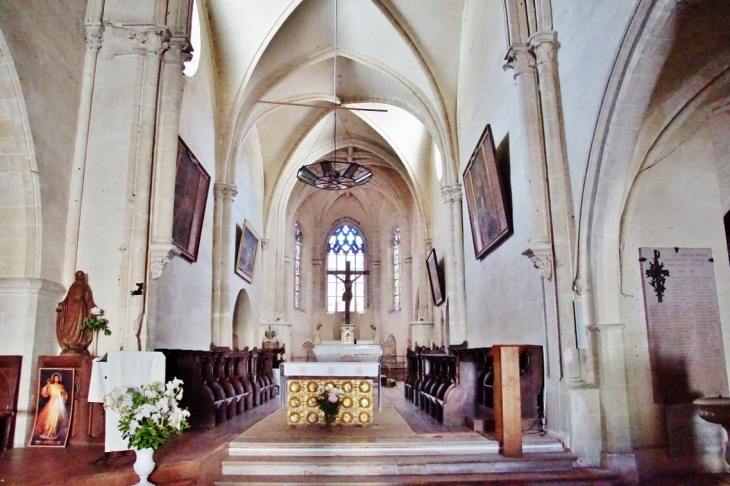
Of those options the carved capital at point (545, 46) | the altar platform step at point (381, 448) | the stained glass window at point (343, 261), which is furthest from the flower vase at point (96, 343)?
the stained glass window at point (343, 261)

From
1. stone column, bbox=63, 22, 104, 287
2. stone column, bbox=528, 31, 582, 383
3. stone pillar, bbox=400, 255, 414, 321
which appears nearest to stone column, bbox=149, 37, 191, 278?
stone column, bbox=63, 22, 104, 287

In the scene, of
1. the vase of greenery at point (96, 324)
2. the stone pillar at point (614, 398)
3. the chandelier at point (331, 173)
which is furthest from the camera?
the chandelier at point (331, 173)

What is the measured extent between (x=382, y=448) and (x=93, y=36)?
701 centimetres

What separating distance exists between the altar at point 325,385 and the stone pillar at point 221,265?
588cm

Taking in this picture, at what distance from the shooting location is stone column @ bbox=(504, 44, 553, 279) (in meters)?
6.81

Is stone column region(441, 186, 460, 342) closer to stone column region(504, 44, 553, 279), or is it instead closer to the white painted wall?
the white painted wall

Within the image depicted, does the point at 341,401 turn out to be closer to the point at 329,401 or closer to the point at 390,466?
the point at 329,401

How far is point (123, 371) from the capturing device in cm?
608

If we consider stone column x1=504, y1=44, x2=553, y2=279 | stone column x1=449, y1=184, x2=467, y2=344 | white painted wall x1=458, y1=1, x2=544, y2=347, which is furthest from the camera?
stone column x1=449, y1=184, x2=467, y2=344

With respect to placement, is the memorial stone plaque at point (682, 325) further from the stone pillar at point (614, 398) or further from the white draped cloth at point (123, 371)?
the white draped cloth at point (123, 371)

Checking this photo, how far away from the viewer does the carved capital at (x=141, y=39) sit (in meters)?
8.00

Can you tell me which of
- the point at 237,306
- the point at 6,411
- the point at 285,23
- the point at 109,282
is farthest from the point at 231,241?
the point at 6,411

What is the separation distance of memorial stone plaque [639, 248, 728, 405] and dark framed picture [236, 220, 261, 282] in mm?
10468

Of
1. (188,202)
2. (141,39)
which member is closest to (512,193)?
(188,202)
